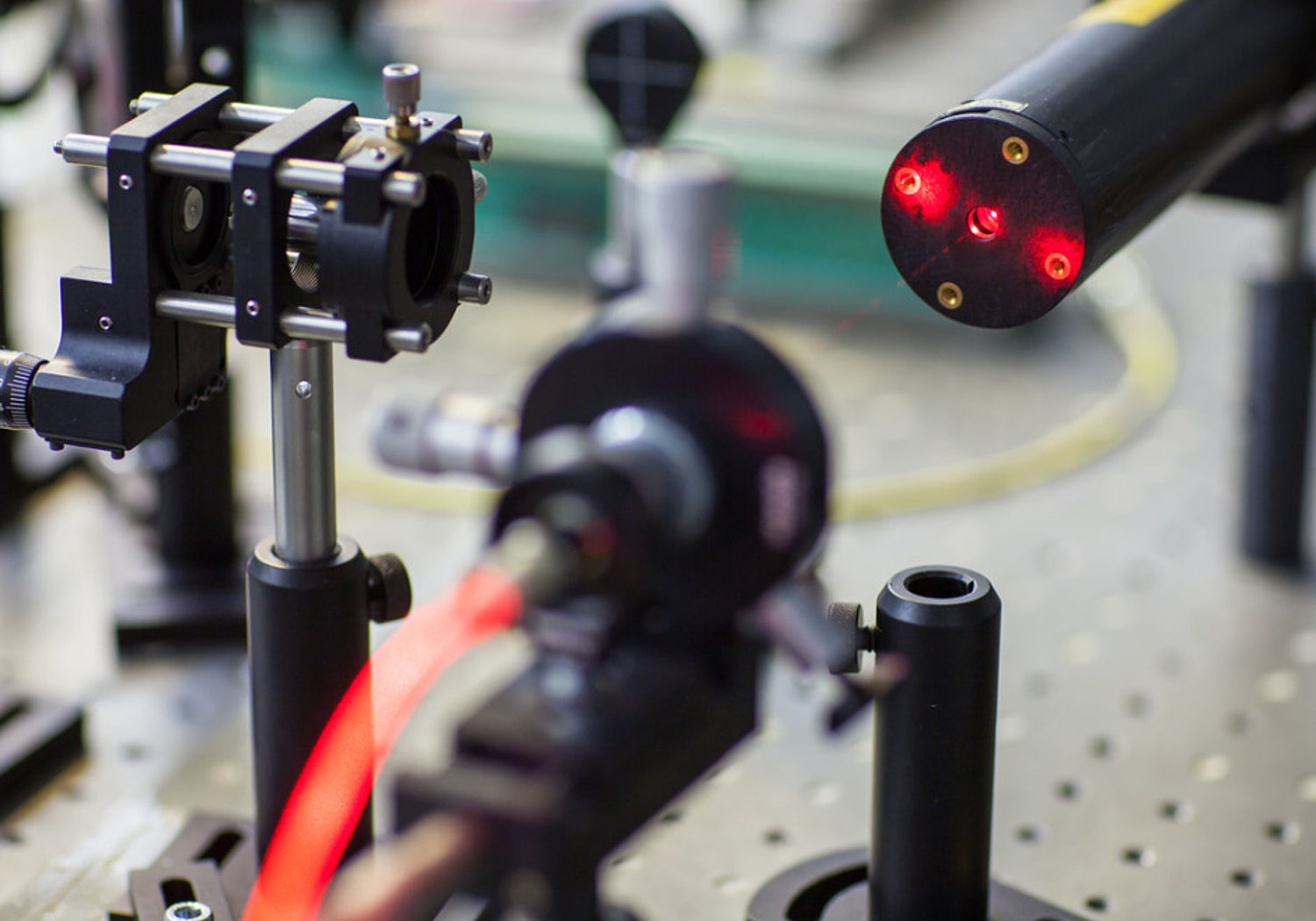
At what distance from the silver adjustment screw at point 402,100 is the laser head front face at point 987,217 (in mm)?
136

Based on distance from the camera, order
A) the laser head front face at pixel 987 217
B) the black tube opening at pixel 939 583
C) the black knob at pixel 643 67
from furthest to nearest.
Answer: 1. the black knob at pixel 643 67
2. the black tube opening at pixel 939 583
3. the laser head front face at pixel 987 217

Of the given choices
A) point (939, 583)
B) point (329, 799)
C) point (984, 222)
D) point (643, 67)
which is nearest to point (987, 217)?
point (984, 222)

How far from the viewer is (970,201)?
0.50 meters

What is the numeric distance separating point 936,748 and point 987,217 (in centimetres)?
19

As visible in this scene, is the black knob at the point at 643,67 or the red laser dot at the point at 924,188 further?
the black knob at the point at 643,67

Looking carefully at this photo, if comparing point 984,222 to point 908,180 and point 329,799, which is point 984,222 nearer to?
point 908,180

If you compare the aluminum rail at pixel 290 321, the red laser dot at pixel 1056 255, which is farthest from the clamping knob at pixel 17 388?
the red laser dot at pixel 1056 255

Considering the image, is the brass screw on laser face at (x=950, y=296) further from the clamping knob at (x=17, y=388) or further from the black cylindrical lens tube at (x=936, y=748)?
the clamping knob at (x=17, y=388)

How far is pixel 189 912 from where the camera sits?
0.65 meters

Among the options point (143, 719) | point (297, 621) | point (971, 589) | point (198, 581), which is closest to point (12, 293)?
point (198, 581)

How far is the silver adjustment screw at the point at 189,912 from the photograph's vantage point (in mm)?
644

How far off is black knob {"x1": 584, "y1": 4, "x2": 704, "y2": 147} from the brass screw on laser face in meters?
0.39

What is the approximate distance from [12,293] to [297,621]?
0.56 m

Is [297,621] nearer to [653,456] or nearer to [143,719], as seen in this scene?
[653,456]
